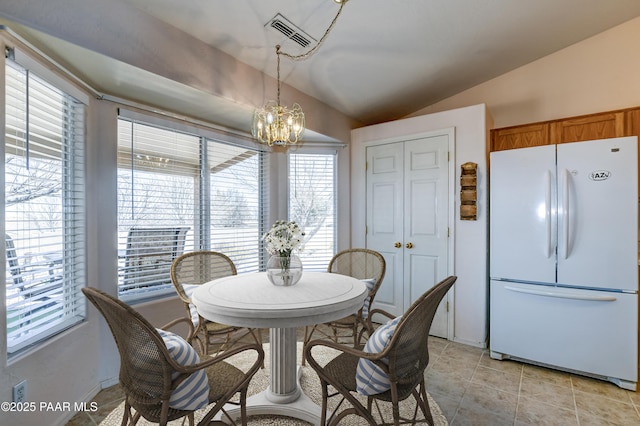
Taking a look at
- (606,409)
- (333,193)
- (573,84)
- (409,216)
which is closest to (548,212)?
(409,216)

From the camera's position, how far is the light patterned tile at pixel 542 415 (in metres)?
1.89

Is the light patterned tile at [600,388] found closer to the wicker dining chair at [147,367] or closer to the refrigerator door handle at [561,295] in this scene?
the refrigerator door handle at [561,295]

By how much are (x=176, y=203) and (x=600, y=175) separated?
340 centimetres

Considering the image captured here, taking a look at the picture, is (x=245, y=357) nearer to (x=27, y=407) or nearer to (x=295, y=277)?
(x=295, y=277)

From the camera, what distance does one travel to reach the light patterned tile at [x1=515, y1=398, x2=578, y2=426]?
189 cm

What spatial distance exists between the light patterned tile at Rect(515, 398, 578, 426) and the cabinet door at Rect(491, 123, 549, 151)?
7.44 ft

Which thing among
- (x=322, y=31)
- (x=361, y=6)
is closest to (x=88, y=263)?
(x=322, y=31)

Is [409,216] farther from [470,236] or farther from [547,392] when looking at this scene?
[547,392]

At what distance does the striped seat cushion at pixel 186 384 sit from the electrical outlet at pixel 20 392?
953 mm

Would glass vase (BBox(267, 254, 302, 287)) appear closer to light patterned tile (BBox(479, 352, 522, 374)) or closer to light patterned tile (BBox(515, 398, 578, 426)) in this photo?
light patterned tile (BBox(515, 398, 578, 426))

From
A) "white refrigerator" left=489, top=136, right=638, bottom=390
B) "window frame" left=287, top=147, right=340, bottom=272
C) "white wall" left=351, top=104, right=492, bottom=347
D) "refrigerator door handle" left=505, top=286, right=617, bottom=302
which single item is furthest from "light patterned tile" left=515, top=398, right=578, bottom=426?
"window frame" left=287, top=147, right=340, bottom=272

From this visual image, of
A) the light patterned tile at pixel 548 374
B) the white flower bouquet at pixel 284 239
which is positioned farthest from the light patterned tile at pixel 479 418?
the white flower bouquet at pixel 284 239

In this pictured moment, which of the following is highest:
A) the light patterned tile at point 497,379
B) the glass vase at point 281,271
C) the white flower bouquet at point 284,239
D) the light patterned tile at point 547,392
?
the white flower bouquet at point 284,239

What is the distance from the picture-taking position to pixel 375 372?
1.37m
